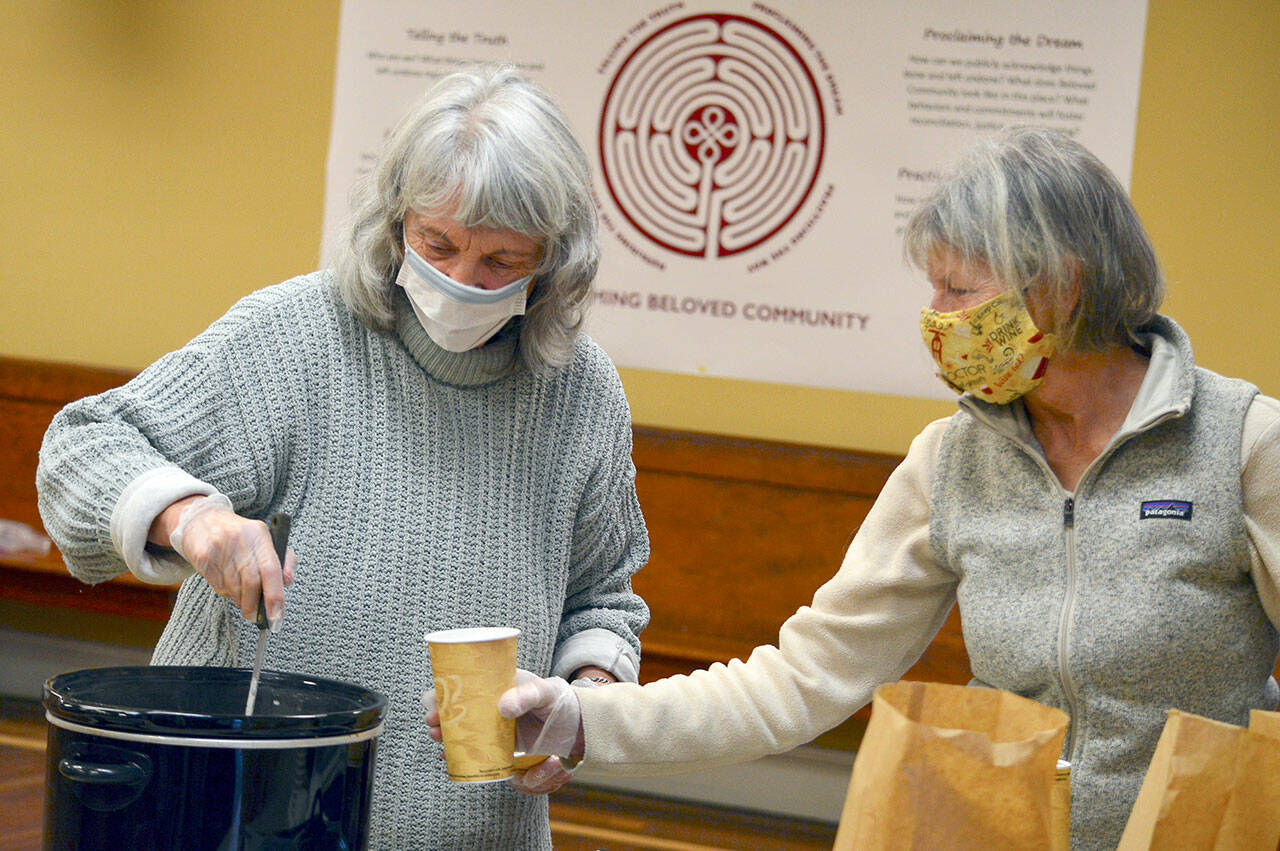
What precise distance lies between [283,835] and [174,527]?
1.17ft

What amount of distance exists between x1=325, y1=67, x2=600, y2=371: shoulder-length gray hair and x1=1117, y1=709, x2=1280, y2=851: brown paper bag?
83 centimetres

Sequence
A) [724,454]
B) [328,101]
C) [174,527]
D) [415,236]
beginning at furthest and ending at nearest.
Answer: [328,101] → [724,454] → [415,236] → [174,527]

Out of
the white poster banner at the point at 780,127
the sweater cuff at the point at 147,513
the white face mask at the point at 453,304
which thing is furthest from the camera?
the white poster banner at the point at 780,127

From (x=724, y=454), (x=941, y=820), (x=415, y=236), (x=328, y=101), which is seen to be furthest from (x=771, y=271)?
(x=941, y=820)

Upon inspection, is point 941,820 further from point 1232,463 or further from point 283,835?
point 1232,463

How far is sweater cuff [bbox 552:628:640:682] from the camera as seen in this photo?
1.47m

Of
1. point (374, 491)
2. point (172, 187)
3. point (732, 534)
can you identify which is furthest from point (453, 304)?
point (172, 187)

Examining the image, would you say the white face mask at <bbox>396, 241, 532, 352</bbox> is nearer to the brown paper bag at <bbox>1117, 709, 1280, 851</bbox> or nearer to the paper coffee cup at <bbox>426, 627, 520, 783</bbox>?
the paper coffee cup at <bbox>426, 627, 520, 783</bbox>

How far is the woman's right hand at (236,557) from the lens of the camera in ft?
3.63

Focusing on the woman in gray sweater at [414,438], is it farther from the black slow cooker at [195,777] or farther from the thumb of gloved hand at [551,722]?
the black slow cooker at [195,777]

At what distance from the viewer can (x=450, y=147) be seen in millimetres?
1387

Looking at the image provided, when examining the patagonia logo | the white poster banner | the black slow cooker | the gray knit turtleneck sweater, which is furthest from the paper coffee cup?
the white poster banner

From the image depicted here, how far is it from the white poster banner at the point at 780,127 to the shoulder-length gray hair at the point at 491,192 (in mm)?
2090

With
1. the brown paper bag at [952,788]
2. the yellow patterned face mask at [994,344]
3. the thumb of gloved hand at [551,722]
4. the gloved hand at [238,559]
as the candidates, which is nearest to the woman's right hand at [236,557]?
the gloved hand at [238,559]
